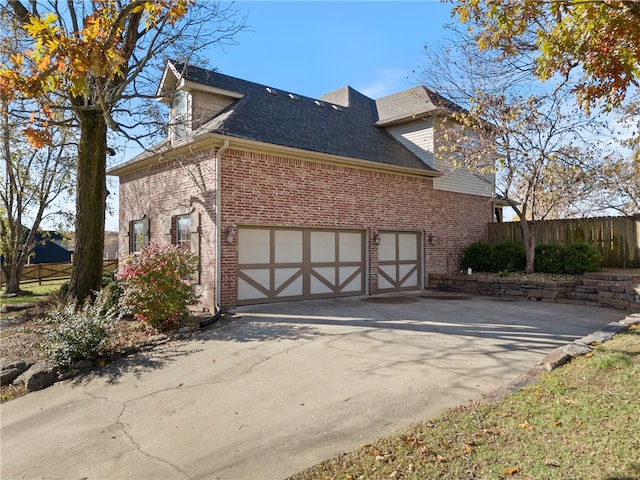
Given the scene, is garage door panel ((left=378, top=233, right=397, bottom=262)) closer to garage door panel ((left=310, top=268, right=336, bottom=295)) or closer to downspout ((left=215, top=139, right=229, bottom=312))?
garage door panel ((left=310, top=268, right=336, bottom=295))

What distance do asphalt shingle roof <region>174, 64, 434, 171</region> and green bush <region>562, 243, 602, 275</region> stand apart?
16.3ft

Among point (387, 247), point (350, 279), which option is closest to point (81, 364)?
point (350, 279)

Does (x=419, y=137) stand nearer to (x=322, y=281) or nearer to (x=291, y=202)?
(x=291, y=202)

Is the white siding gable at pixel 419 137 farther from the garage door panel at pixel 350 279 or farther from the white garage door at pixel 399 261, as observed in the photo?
the garage door panel at pixel 350 279

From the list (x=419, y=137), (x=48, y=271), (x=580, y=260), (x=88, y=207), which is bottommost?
(x=48, y=271)

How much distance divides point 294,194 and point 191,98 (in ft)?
13.4

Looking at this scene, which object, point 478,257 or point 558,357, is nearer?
point 558,357

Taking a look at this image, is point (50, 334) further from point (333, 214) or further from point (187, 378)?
point (333, 214)

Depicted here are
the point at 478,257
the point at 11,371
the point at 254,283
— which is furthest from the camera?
the point at 478,257

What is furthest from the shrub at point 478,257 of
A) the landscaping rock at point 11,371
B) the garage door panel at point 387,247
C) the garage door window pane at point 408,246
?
the landscaping rock at point 11,371

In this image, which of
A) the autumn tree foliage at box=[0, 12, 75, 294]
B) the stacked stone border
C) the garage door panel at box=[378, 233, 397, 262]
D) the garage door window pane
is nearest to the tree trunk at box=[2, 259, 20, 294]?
the autumn tree foliage at box=[0, 12, 75, 294]

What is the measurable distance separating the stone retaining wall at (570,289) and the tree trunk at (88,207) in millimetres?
10528

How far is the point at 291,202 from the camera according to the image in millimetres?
11016

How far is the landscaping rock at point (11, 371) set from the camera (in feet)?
21.8
